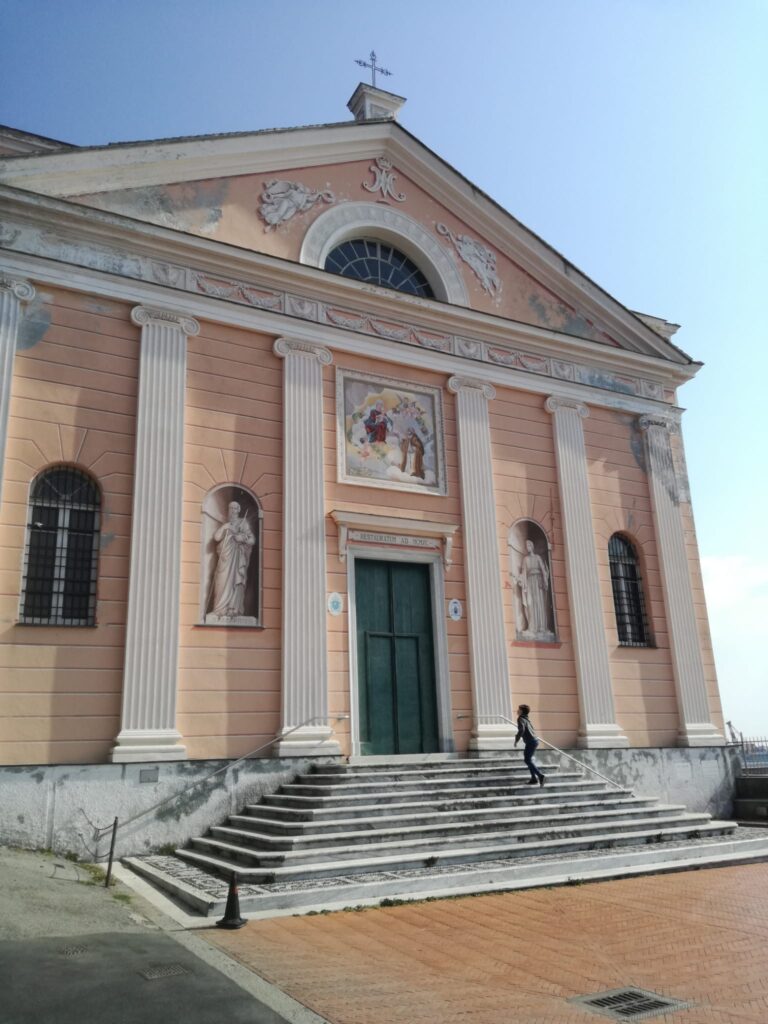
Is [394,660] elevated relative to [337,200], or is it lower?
lower

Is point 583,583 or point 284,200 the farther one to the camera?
point 583,583

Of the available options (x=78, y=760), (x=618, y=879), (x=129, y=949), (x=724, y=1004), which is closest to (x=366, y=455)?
(x=78, y=760)

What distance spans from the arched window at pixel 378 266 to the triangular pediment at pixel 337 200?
0.51 metres

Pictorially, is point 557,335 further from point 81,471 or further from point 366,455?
point 81,471

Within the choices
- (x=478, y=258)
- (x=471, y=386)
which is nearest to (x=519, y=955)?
(x=471, y=386)

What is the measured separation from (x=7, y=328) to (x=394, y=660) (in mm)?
7300

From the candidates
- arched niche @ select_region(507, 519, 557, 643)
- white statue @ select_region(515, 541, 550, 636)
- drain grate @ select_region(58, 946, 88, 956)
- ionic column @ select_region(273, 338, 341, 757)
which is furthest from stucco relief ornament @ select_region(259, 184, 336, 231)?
drain grate @ select_region(58, 946, 88, 956)

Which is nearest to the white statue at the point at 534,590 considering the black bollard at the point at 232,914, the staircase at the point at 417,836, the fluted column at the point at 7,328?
the staircase at the point at 417,836

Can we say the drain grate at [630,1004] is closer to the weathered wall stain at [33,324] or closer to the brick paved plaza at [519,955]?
the brick paved plaza at [519,955]

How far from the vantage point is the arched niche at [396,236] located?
14.2m

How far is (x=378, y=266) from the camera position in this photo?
15000mm

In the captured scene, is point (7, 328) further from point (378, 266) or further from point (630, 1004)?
point (630, 1004)

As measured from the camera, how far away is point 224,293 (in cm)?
1279

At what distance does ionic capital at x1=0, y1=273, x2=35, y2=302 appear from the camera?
437 inches
